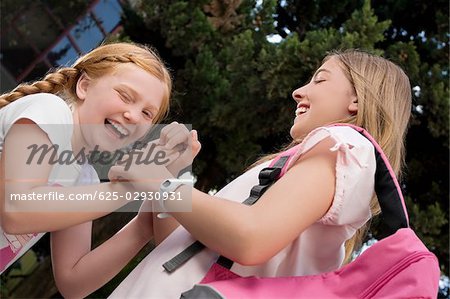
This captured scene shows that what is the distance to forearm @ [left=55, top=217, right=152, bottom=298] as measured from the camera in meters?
1.34

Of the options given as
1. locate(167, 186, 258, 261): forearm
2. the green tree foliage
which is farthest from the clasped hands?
the green tree foliage

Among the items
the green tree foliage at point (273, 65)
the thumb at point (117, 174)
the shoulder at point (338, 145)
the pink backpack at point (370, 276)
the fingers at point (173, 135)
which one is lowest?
the green tree foliage at point (273, 65)

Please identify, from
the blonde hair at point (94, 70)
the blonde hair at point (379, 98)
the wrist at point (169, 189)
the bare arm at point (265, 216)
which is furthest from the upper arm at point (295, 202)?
the blonde hair at point (94, 70)

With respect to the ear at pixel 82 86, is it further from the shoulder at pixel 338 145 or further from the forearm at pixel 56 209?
the shoulder at pixel 338 145

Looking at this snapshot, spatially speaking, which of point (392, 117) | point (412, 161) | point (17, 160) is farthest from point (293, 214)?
point (412, 161)

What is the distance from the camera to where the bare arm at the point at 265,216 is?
0.98 meters

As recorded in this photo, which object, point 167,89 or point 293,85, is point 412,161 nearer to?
point 293,85

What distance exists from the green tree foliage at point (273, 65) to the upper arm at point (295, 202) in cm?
226

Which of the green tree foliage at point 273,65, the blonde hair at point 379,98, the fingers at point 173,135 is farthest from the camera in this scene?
the green tree foliage at point 273,65

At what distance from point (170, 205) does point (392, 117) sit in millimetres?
556

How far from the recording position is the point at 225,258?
1051 mm

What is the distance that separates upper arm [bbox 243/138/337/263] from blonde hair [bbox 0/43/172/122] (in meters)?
0.51

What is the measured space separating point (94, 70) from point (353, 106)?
23.9 inches

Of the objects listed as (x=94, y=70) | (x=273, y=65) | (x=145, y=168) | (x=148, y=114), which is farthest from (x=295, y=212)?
(x=273, y=65)
